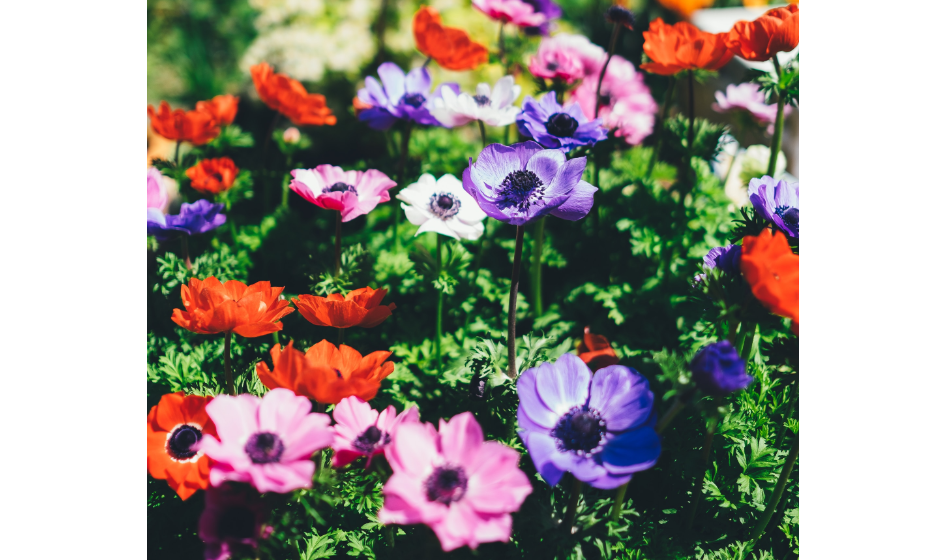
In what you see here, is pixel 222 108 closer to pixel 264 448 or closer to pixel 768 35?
pixel 264 448

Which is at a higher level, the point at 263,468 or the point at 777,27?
the point at 777,27

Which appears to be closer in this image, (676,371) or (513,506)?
(513,506)

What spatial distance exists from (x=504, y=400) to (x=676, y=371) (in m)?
0.56

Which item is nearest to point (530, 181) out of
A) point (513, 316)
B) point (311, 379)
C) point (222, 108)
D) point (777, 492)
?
point (513, 316)

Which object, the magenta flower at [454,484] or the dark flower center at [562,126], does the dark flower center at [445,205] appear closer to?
the dark flower center at [562,126]

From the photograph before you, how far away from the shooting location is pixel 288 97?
A: 92.0 inches

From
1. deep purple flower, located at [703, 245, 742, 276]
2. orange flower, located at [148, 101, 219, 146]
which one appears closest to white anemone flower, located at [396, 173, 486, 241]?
deep purple flower, located at [703, 245, 742, 276]

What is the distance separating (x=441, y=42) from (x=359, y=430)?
1.66 m

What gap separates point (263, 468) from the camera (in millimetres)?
1127

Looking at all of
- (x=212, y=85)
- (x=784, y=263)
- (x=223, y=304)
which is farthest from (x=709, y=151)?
(x=212, y=85)

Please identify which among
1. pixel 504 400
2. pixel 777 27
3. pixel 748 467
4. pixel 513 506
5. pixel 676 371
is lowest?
pixel 748 467

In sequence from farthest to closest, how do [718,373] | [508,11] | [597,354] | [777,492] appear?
[508,11] → [597,354] → [777,492] → [718,373]

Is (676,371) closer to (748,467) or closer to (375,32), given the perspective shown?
(748,467)

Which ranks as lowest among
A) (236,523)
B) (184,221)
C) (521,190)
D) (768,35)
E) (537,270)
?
(537,270)
